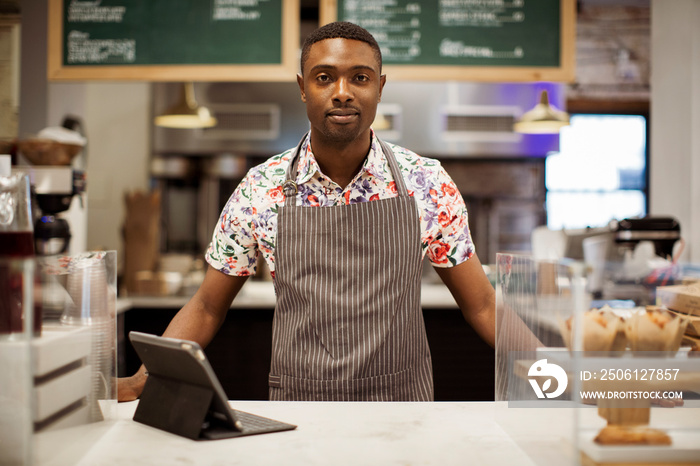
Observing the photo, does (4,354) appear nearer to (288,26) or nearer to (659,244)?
(288,26)

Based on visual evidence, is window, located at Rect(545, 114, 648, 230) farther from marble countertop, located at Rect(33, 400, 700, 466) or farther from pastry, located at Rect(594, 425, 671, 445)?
pastry, located at Rect(594, 425, 671, 445)

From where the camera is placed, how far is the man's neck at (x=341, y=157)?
1.51m

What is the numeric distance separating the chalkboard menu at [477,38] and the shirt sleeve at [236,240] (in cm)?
142

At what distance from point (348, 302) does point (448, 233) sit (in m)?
0.31

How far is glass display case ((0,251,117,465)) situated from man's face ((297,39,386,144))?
0.58 meters

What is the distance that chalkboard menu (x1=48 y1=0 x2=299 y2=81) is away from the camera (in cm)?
273

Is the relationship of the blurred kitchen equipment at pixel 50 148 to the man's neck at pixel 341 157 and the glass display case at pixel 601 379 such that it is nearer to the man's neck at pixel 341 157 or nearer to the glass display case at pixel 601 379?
the man's neck at pixel 341 157

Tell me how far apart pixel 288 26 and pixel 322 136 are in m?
1.43

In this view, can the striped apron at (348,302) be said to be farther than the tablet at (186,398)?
Yes

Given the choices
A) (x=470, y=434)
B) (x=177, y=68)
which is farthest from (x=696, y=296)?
(x=177, y=68)

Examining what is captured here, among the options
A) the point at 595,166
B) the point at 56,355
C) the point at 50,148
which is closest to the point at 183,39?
the point at 50,148

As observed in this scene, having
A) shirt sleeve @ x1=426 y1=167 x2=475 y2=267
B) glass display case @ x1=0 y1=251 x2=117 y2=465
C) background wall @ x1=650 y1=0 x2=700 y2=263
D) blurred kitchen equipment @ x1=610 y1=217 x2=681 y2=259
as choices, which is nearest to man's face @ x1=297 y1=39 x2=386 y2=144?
shirt sleeve @ x1=426 y1=167 x2=475 y2=267

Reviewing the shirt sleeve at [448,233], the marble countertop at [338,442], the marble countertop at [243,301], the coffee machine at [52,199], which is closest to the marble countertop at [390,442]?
the marble countertop at [338,442]

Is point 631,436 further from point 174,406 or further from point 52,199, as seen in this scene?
point 52,199
